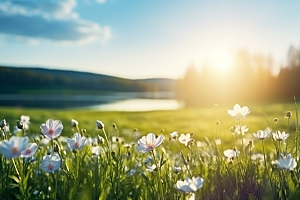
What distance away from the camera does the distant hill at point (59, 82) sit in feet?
422

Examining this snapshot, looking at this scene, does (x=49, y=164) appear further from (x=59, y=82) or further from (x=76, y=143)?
(x=59, y=82)

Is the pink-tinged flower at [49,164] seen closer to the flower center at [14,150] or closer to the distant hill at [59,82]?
the flower center at [14,150]

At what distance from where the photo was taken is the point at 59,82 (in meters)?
134

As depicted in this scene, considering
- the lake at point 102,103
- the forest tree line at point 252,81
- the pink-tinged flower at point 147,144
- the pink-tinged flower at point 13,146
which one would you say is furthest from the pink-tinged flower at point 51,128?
the forest tree line at point 252,81

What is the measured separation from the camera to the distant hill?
128625 mm

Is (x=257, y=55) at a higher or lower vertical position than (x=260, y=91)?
higher

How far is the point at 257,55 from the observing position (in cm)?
5703

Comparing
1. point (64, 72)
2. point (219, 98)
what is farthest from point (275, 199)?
point (64, 72)

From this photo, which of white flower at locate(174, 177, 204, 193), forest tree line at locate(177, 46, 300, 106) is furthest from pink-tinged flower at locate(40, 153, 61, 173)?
forest tree line at locate(177, 46, 300, 106)

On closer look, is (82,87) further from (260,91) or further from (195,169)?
(195,169)

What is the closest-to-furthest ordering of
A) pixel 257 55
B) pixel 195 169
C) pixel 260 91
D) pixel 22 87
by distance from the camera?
pixel 195 169 < pixel 260 91 < pixel 257 55 < pixel 22 87

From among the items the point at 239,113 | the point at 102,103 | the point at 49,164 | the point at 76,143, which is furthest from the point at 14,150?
the point at 102,103

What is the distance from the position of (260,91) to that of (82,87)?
94.6 meters

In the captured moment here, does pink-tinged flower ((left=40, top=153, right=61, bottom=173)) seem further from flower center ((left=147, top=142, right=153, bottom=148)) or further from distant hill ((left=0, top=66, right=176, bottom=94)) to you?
distant hill ((left=0, top=66, right=176, bottom=94))
